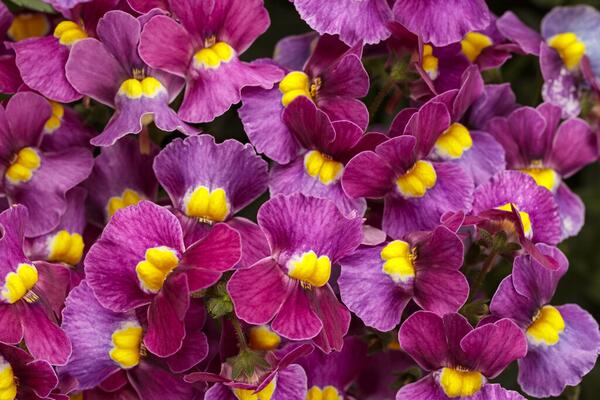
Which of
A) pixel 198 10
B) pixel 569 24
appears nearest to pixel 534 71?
pixel 569 24

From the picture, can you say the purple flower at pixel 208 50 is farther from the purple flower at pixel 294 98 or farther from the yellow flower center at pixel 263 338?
the yellow flower center at pixel 263 338

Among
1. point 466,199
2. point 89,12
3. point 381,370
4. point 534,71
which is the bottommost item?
point 381,370

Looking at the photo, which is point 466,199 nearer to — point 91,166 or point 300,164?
point 300,164

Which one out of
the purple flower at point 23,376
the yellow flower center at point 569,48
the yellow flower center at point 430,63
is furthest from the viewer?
the yellow flower center at point 569,48

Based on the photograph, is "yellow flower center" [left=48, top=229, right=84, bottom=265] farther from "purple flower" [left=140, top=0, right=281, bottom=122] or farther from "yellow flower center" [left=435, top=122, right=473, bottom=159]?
"yellow flower center" [left=435, top=122, right=473, bottom=159]

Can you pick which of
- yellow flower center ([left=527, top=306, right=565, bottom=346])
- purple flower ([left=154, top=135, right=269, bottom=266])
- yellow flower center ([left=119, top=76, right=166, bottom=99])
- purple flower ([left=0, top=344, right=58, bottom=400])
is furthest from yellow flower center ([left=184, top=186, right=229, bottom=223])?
yellow flower center ([left=527, top=306, right=565, bottom=346])

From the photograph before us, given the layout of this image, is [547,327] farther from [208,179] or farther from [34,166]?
[34,166]

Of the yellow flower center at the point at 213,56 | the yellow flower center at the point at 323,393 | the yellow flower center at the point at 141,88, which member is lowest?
the yellow flower center at the point at 323,393

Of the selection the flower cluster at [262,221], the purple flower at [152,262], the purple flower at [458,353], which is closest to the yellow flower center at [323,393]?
the flower cluster at [262,221]

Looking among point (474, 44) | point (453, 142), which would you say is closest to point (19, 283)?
point (453, 142)
